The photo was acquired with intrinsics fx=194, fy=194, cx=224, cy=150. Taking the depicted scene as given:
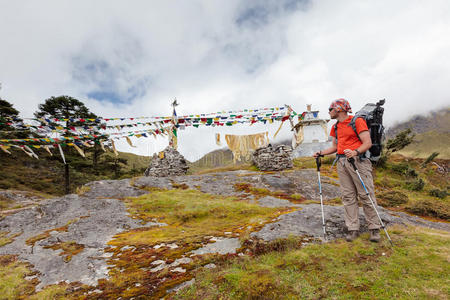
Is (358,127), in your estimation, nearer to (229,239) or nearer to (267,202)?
(229,239)

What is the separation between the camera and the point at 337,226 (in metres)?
4.62

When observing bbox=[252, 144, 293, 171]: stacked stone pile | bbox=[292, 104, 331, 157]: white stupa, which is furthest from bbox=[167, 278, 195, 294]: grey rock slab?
bbox=[292, 104, 331, 157]: white stupa

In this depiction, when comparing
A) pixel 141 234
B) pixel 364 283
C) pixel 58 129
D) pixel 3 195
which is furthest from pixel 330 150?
pixel 3 195

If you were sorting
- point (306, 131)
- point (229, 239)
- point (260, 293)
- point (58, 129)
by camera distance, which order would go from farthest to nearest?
1. point (306, 131)
2. point (58, 129)
3. point (229, 239)
4. point (260, 293)

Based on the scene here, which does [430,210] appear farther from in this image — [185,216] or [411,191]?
[185,216]

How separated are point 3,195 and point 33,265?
595 inches

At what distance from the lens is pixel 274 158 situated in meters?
17.7

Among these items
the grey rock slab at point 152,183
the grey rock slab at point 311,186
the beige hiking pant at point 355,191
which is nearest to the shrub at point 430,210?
the grey rock slab at point 311,186

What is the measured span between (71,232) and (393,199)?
14.8 meters

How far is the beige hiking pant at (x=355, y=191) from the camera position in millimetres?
4074

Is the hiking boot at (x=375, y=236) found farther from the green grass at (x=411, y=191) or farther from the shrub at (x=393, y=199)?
the shrub at (x=393, y=199)

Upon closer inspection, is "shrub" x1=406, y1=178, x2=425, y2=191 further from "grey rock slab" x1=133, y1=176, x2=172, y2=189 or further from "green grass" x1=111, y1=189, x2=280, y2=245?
"grey rock slab" x1=133, y1=176, x2=172, y2=189

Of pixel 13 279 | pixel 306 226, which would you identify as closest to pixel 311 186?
pixel 306 226

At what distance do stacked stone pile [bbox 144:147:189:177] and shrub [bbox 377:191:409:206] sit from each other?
1497cm
